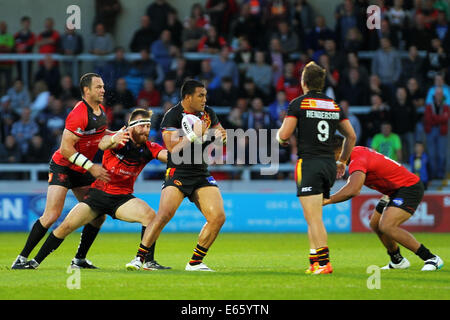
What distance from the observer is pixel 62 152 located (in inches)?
403

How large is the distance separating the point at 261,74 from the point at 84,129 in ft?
35.3

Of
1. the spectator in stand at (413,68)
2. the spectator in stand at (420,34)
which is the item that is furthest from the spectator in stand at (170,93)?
the spectator in stand at (420,34)

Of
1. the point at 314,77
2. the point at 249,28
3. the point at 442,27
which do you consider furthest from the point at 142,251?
the point at 442,27

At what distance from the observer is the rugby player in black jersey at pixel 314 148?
9031mm

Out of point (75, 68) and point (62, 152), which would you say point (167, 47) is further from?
point (62, 152)

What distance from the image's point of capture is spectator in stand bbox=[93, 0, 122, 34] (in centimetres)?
2269

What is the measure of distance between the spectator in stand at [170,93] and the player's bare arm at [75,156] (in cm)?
978

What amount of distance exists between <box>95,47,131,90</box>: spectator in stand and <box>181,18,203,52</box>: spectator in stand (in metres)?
1.71

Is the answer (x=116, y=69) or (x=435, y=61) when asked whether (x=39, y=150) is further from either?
(x=435, y=61)

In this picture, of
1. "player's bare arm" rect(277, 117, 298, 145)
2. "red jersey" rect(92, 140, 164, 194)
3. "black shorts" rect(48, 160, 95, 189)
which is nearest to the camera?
"player's bare arm" rect(277, 117, 298, 145)

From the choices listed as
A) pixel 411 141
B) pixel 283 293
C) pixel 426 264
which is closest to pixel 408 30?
pixel 411 141

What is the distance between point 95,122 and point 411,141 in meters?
11.4

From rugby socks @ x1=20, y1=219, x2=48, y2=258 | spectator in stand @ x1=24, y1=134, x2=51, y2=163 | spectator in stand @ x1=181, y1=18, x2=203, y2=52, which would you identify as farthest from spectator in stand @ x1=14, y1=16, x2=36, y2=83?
rugby socks @ x1=20, y1=219, x2=48, y2=258

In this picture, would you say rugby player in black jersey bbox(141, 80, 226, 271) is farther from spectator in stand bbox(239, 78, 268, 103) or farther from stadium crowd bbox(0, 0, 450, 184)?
spectator in stand bbox(239, 78, 268, 103)
